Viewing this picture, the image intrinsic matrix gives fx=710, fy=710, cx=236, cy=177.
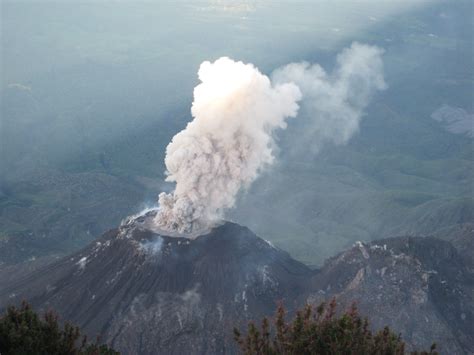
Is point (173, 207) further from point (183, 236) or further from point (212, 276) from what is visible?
point (212, 276)

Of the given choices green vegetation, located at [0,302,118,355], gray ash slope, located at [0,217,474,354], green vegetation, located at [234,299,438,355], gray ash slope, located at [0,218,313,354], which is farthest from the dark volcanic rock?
green vegetation, located at [0,302,118,355]

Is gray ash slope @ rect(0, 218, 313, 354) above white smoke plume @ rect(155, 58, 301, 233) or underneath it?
underneath

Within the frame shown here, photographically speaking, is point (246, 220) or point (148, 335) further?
point (246, 220)

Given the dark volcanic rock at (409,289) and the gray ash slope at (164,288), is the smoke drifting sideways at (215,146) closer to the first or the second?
the gray ash slope at (164,288)

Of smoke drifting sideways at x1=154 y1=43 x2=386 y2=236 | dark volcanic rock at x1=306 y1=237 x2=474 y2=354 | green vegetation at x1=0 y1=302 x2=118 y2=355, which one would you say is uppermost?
green vegetation at x1=0 y1=302 x2=118 y2=355

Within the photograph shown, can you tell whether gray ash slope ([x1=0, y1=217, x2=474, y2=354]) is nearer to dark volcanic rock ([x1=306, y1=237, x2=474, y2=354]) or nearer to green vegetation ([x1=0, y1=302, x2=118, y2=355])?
dark volcanic rock ([x1=306, y1=237, x2=474, y2=354])

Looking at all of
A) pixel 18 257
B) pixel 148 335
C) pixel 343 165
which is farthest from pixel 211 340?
pixel 343 165

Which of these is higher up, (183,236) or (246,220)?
(183,236)
